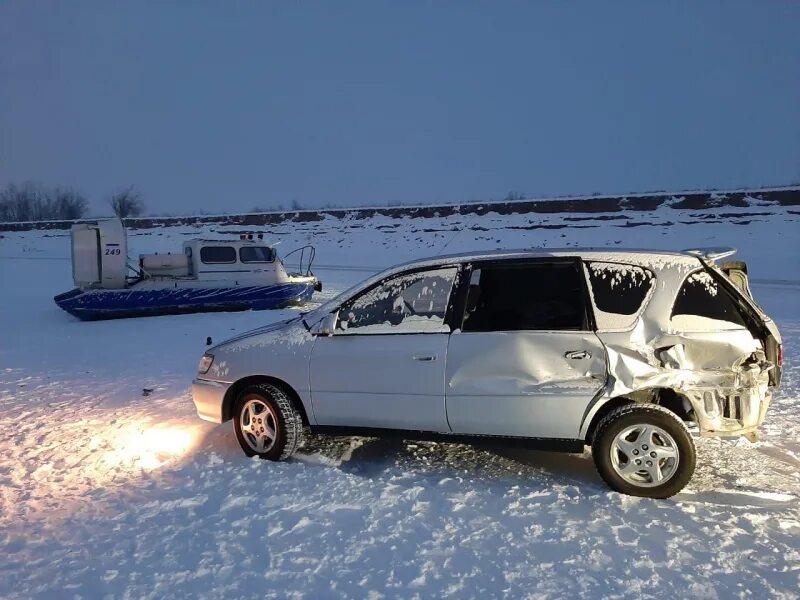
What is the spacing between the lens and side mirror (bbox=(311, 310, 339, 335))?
177 inches

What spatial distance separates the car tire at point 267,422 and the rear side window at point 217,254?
10648 millimetres

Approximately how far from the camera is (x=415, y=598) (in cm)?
283

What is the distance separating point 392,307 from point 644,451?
2080mm

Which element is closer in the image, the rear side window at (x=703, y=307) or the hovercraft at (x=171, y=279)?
the rear side window at (x=703, y=307)

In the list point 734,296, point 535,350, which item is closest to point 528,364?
point 535,350

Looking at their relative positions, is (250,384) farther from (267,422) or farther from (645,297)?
(645,297)

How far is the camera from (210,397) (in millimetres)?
4801

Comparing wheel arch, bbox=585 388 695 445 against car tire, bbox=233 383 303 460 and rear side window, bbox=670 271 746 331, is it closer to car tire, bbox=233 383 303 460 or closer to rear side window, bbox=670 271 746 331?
rear side window, bbox=670 271 746 331

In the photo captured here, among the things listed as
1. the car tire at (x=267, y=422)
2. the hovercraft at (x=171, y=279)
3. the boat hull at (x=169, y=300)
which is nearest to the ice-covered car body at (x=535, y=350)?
the car tire at (x=267, y=422)

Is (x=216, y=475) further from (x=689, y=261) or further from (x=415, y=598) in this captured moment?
(x=689, y=261)

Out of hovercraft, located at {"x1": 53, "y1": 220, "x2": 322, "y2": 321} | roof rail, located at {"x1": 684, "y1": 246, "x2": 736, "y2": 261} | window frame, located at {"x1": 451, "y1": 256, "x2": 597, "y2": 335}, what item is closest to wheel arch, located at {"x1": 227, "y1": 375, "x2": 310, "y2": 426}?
window frame, located at {"x1": 451, "y1": 256, "x2": 597, "y2": 335}

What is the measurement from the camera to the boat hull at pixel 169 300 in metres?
13.2

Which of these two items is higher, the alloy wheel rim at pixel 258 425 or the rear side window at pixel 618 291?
the rear side window at pixel 618 291

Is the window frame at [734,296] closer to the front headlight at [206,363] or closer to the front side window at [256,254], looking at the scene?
the front headlight at [206,363]
